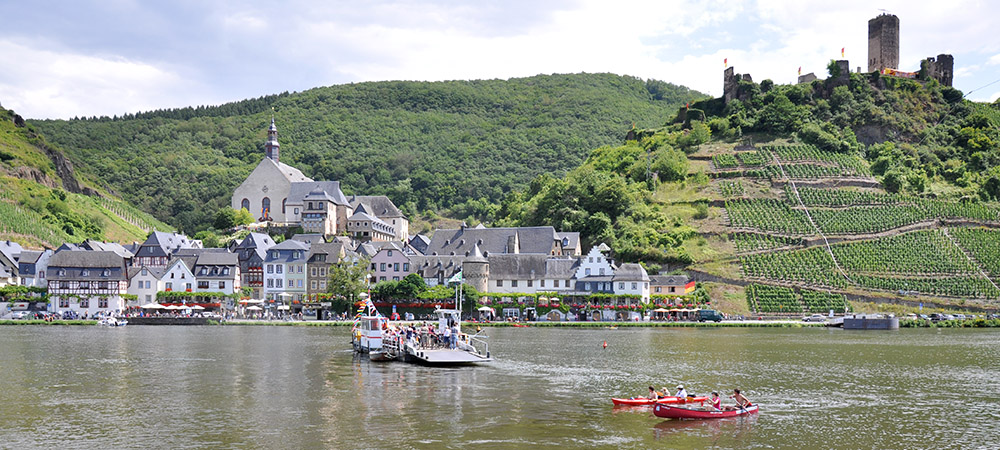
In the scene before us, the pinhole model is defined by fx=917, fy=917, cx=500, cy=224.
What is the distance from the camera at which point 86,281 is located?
118 m

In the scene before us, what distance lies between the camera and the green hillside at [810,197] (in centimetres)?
11988

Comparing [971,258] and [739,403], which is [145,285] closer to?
[739,403]

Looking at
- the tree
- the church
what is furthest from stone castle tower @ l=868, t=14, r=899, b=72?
the tree

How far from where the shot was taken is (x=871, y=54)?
183375 mm

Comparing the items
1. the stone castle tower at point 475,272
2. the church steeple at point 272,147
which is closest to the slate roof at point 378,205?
the church steeple at point 272,147

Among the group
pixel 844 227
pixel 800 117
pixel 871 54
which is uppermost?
pixel 871 54

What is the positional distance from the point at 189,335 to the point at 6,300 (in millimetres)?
43104

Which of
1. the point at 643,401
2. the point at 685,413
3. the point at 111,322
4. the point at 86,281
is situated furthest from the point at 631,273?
the point at 685,413

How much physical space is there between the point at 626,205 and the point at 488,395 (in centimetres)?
9887

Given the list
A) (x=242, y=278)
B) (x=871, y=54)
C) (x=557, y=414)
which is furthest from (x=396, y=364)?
(x=871, y=54)

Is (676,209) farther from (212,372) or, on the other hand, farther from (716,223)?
(212,372)

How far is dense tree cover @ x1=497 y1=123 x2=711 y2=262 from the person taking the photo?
128500 mm

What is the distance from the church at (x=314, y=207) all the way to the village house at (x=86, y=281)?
40.2m

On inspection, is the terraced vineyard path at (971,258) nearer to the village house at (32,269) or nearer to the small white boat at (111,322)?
the small white boat at (111,322)
